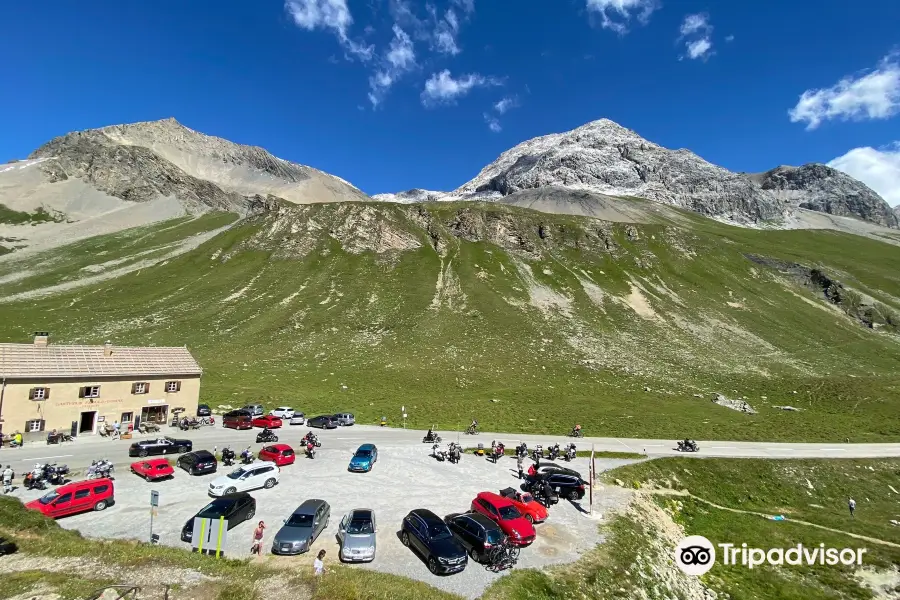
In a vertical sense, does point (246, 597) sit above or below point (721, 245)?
below

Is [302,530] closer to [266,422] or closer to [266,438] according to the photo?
[266,438]

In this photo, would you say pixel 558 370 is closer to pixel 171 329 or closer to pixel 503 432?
pixel 503 432

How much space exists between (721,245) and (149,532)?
189 metres

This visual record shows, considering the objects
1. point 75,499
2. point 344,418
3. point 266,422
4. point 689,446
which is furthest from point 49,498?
point 689,446

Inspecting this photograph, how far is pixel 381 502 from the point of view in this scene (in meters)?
28.2

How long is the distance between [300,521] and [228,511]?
4262 mm

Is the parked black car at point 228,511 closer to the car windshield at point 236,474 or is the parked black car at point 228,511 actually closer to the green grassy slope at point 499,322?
the car windshield at point 236,474

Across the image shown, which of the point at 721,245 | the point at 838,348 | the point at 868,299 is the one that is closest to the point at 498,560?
the point at 838,348

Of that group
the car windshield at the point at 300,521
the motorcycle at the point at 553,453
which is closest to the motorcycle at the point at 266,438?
the car windshield at the point at 300,521

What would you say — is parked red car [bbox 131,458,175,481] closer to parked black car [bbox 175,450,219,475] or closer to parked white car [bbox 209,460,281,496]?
parked black car [bbox 175,450,219,475]

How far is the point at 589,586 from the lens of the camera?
64.1ft

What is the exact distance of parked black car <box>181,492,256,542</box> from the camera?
70.6ft

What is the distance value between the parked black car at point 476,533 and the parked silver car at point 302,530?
661 centimetres

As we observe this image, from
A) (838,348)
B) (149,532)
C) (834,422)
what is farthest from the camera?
(838,348)
